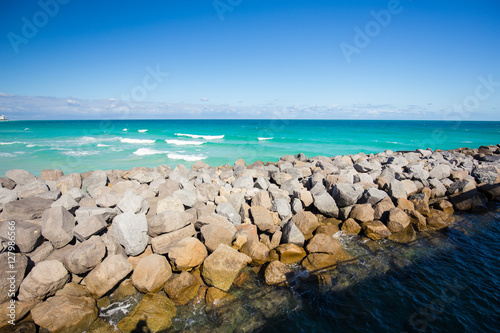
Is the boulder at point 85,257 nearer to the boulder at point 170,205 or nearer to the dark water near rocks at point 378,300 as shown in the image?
the dark water near rocks at point 378,300

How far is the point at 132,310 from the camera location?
448 centimetres

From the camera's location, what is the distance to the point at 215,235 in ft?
19.5

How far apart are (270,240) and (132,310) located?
3.37 meters

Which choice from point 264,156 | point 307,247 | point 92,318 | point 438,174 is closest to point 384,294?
point 307,247

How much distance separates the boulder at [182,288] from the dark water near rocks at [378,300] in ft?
0.73

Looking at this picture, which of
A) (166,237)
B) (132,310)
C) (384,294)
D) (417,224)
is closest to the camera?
(132,310)

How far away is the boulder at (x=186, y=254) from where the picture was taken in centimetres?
532

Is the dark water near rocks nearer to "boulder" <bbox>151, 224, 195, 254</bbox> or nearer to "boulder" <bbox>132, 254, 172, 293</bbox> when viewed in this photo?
"boulder" <bbox>132, 254, 172, 293</bbox>

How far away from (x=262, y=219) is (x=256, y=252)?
1073mm

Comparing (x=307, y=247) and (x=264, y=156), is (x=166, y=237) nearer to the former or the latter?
(x=307, y=247)

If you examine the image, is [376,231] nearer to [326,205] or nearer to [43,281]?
[326,205]

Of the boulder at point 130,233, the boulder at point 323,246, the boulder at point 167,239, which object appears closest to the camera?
the boulder at point 130,233

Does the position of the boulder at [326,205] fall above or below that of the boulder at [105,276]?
above

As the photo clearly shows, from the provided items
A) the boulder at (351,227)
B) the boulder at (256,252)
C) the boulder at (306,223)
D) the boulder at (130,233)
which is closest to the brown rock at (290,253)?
the boulder at (256,252)
